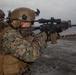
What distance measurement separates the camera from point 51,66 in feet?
33.3

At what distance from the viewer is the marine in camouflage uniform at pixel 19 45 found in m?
3.14

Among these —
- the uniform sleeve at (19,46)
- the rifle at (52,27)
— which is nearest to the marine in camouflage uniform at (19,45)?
the uniform sleeve at (19,46)

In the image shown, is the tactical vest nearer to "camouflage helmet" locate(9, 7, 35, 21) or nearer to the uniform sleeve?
the uniform sleeve

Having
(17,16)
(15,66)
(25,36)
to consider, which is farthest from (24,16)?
(15,66)

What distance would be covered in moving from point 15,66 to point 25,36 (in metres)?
0.56

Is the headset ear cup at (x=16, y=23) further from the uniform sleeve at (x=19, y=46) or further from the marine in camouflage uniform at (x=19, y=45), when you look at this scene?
the uniform sleeve at (x=19, y=46)

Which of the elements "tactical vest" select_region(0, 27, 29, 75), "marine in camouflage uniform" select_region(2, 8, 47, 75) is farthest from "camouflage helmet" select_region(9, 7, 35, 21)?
"tactical vest" select_region(0, 27, 29, 75)

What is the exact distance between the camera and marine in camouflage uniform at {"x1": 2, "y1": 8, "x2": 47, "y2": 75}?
3.14 m

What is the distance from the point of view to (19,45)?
10.3ft

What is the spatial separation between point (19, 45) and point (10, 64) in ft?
1.50

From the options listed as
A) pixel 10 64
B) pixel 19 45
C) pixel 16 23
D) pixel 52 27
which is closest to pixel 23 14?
pixel 16 23

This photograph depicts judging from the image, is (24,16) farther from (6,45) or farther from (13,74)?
(13,74)

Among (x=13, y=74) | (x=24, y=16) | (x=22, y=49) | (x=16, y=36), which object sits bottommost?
(x=13, y=74)

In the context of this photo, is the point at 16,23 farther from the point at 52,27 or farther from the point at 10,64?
the point at 52,27
